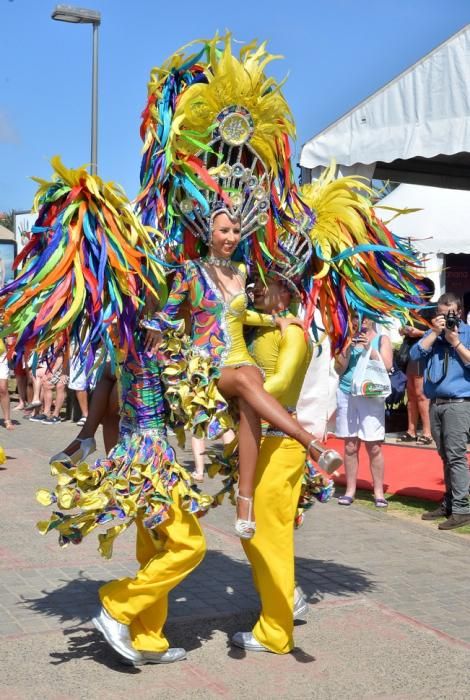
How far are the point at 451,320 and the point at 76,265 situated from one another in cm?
402

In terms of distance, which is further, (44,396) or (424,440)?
(44,396)

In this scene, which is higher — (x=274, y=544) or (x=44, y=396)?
(x=44, y=396)

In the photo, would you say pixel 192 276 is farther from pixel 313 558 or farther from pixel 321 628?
pixel 313 558

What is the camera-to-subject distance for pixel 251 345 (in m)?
4.73

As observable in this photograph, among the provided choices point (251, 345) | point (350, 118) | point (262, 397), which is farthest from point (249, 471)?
point (350, 118)

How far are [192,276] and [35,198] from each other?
786 mm

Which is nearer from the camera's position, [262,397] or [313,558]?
[262,397]

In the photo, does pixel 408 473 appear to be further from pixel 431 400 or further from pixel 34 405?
pixel 34 405

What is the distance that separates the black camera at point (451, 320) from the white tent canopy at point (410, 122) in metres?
1.50

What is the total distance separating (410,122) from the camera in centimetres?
823

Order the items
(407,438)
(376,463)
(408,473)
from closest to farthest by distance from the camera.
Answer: (376,463)
(408,473)
(407,438)

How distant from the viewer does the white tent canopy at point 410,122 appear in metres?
7.75

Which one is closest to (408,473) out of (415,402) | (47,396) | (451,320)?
(415,402)

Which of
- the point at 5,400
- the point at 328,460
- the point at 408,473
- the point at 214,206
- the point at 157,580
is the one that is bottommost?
the point at 408,473
